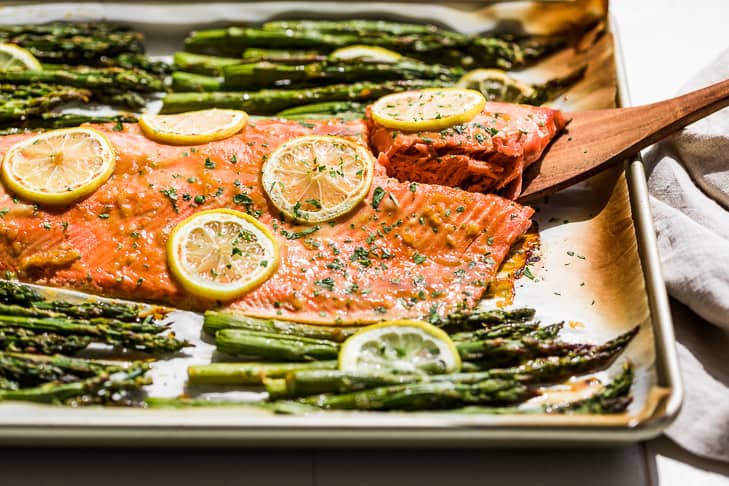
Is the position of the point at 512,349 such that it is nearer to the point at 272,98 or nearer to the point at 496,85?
the point at 496,85

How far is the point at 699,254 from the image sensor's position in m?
4.42

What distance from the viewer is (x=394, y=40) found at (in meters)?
6.31

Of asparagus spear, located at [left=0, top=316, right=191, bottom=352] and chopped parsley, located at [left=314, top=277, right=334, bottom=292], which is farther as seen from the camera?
chopped parsley, located at [left=314, top=277, right=334, bottom=292]

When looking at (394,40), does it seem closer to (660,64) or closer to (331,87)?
(331,87)

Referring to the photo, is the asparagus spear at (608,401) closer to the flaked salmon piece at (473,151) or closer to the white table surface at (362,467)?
the white table surface at (362,467)

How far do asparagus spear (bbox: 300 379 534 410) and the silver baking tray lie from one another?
101 mm

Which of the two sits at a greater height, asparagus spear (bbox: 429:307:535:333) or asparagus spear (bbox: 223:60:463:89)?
asparagus spear (bbox: 223:60:463:89)

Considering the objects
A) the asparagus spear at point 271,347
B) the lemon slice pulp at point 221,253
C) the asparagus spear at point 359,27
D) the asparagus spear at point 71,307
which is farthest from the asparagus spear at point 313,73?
the asparagus spear at point 271,347

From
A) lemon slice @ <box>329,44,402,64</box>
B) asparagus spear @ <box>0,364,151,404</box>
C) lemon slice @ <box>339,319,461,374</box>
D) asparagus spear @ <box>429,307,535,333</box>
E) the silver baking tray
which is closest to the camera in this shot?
Result: the silver baking tray

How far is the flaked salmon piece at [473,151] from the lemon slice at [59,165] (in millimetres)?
1909

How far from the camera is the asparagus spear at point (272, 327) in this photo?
14.0 feet

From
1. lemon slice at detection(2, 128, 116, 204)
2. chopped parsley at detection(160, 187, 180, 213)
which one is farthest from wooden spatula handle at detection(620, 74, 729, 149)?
lemon slice at detection(2, 128, 116, 204)

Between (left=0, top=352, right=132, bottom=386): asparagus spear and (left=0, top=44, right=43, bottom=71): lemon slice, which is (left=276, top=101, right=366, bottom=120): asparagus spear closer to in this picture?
(left=0, top=44, right=43, bottom=71): lemon slice

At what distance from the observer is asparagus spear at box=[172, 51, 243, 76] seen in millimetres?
6176
